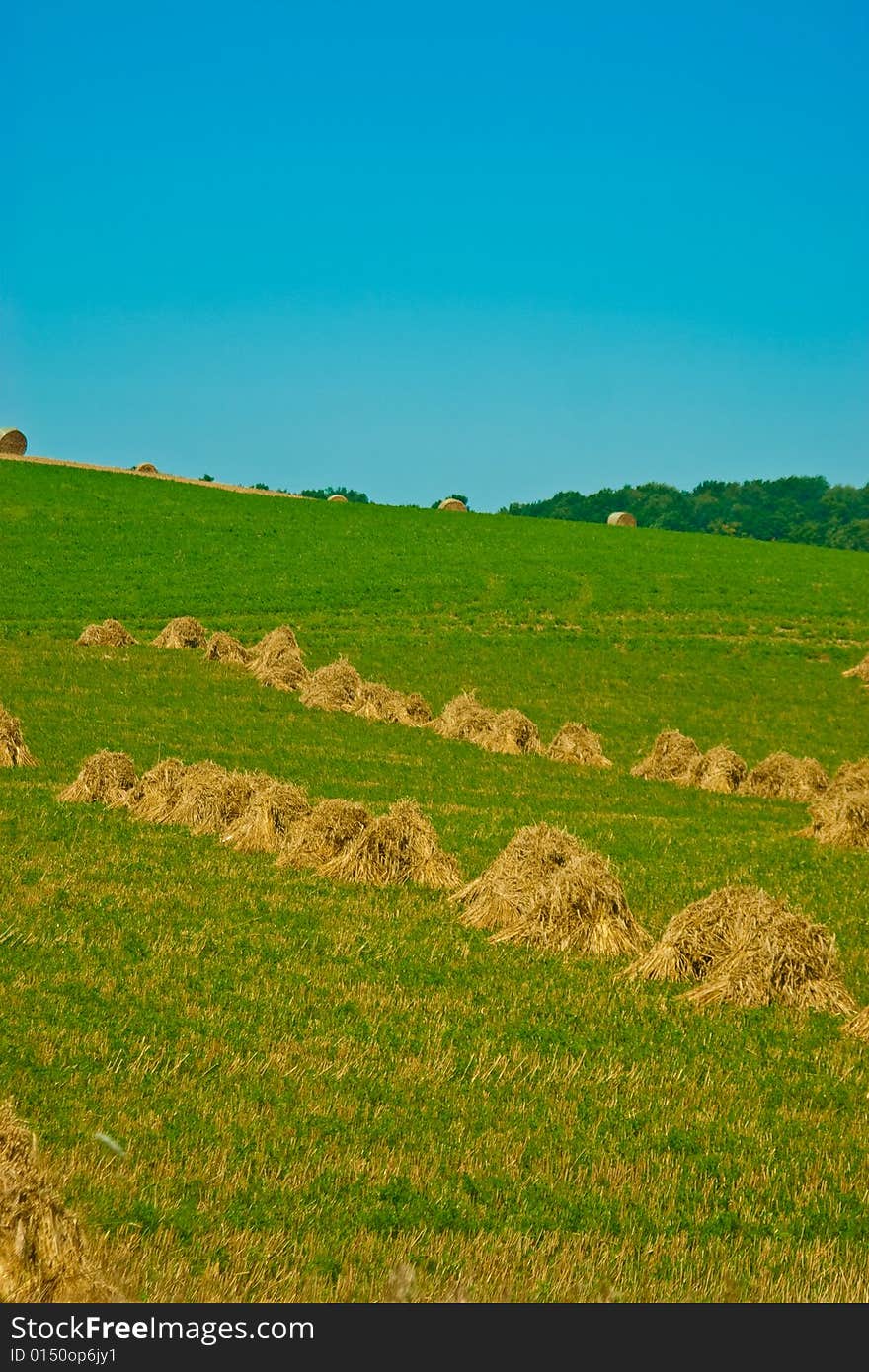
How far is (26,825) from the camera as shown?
18.9 metres

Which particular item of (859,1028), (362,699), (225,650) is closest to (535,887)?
(859,1028)

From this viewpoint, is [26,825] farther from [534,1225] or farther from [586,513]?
[586,513]

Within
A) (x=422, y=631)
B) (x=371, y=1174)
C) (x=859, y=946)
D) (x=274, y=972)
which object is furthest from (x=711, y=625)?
(x=371, y=1174)

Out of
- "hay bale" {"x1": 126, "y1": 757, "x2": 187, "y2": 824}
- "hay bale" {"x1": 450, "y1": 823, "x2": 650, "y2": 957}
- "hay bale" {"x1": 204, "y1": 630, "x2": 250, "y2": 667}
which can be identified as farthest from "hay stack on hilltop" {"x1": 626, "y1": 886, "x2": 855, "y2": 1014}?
"hay bale" {"x1": 204, "y1": 630, "x2": 250, "y2": 667}

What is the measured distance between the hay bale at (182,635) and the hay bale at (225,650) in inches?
65.9

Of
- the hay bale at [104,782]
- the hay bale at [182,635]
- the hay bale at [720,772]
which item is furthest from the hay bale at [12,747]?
the hay bale at [182,635]

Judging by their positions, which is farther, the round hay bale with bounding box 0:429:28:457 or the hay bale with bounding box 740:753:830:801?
the round hay bale with bounding box 0:429:28:457

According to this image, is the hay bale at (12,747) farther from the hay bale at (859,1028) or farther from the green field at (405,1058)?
the hay bale at (859,1028)

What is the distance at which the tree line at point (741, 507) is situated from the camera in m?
156

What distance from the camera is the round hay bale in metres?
91.6

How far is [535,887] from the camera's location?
626 inches

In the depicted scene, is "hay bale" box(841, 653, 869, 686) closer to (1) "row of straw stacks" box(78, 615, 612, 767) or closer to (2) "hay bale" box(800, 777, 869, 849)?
(1) "row of straw stacks" box(78, 615, 612, 767)

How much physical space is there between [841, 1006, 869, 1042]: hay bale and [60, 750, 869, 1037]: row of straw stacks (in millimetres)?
23
